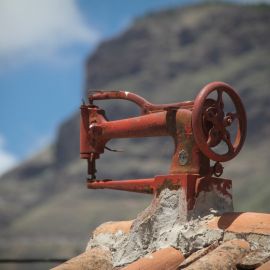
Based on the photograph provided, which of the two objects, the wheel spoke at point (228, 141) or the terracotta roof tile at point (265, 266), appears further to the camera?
the wheel spoke at point (228, 141)

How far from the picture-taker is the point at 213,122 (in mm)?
6465

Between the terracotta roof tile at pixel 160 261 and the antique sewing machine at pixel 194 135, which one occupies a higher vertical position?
the antique sewing machine at pixel 194 135

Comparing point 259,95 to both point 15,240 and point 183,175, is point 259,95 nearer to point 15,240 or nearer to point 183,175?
point 15,240

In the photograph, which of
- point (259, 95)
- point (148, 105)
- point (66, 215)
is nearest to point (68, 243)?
point (66, 215)

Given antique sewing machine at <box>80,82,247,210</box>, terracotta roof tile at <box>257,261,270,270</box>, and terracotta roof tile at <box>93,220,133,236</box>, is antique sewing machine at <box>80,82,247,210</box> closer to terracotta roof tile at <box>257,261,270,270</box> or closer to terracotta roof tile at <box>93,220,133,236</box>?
terracotta roof tile at <box>93,220,133,236</box>

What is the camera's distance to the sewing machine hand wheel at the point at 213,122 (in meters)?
6.26

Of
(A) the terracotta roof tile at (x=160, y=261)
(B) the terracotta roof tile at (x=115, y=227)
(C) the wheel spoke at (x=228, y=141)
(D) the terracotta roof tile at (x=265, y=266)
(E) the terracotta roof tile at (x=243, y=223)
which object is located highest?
(C) the wheel spoke at (x=228, y=141)

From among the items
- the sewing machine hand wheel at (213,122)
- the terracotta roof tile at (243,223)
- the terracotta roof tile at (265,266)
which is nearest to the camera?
the terracotta roof tile at (265,266)

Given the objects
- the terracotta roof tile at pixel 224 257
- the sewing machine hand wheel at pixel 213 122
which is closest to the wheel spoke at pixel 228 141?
the sewing machine hand wheel at pixel 213 122

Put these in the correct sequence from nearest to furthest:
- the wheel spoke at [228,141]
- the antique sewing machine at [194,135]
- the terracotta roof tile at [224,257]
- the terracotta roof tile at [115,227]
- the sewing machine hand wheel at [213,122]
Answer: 1. the terracotta roof tile at [224,257]
2. the sewing machine hand wheel at [213,122]
3. the antique sewing machine at [194,135]
4. the wheel spoke at [228,141]
5. the terracotta roof tile at [115,227]

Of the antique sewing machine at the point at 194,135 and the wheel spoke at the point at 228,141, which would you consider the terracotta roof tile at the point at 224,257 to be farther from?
the wheel spoke at the point at 228,141

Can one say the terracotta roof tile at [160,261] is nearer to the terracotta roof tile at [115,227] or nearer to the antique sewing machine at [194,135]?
the antique sewing machine at [194,135]

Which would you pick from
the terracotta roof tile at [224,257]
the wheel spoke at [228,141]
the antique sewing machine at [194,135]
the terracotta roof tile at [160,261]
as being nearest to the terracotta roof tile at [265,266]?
the terracotta roof tile at [224,257]

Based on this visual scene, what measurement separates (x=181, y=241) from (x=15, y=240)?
552ft
